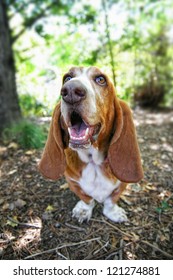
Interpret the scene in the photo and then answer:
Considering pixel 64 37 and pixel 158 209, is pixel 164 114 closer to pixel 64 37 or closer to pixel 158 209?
pixel 64 37

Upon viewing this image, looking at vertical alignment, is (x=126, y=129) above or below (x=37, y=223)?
above

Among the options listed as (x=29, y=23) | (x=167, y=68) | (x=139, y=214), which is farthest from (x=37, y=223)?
(x=167, y=68)

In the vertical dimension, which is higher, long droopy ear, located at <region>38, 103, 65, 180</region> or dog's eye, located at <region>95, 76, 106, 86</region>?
dog's eye, located at <region>95, 76, 106, 86</region>

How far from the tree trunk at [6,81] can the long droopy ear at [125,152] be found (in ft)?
8.27

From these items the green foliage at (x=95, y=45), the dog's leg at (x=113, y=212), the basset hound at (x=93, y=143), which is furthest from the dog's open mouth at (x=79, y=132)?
the green foliage at (x=95, y=45)

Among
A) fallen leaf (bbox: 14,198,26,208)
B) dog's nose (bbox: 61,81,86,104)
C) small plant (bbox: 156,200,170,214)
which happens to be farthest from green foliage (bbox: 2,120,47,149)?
dog's nose (bbox: 61,81,86,104)

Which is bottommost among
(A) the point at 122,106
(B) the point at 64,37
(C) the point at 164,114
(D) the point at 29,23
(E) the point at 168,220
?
(E) the point at 168,220

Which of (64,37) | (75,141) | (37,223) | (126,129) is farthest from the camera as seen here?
(64,37)

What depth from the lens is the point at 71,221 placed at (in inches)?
101

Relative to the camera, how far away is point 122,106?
220 cm

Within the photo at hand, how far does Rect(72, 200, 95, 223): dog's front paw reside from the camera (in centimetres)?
255

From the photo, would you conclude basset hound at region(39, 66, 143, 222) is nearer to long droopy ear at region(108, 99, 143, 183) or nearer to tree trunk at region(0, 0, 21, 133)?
long droopy ear at region(108, 99, 143, 183)

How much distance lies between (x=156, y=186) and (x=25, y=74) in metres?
3.46

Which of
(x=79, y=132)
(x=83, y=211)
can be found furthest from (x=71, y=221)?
(x=79, y=132)
